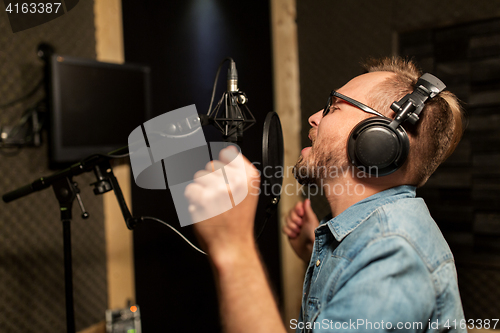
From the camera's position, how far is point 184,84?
1726mm

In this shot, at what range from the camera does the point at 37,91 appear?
→ 1.71 m

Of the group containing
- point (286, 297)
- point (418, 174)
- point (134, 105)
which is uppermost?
point (134, 105)

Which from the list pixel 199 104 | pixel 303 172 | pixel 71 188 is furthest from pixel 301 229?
pixel 71 188

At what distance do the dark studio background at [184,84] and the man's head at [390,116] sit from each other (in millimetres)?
558

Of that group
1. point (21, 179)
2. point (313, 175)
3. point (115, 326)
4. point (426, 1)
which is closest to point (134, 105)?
point (21, 179)

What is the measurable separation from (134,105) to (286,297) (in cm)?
149

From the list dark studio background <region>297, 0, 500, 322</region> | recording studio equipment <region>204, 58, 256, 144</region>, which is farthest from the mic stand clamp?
dark studio background <region>297, 0, 500, 322</region>

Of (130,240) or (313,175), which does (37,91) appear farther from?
(313,175)

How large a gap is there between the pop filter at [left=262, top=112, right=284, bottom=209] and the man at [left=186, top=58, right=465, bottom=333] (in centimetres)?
9

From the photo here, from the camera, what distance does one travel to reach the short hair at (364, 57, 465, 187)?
92cm

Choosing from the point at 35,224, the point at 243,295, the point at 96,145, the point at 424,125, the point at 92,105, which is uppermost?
the point at 92,105

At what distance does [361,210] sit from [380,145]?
7.0 inches

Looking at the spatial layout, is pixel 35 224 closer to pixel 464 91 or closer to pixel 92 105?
pixel 92 105

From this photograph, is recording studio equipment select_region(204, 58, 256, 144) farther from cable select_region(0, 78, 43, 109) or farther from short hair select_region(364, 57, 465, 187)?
cable select_region(0, 78, 43, 109)
